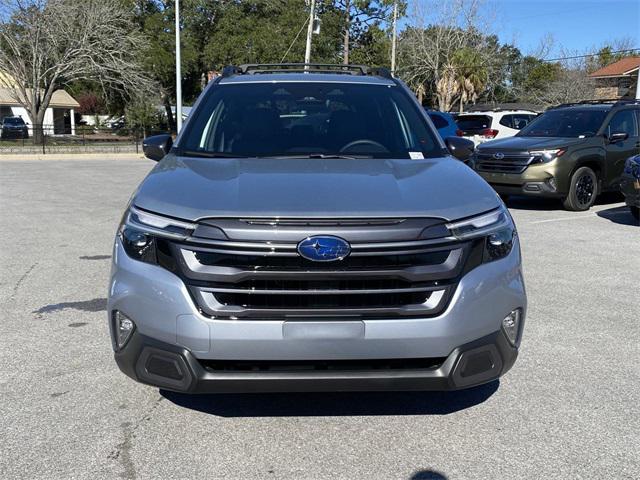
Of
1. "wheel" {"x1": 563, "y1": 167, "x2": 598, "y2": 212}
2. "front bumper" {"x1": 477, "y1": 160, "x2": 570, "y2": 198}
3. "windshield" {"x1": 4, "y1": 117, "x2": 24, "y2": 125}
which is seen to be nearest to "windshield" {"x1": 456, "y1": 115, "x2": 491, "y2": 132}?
"wheel" {"x1": 563, "y1": 167, "x2": 598, "y2": 212}

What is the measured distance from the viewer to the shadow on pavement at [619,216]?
408 inches

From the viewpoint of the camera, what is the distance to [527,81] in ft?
194

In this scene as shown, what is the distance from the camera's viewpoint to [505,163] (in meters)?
11.2

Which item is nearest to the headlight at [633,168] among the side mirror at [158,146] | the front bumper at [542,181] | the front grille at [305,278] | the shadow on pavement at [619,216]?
the shadow on pavement at [619,216]

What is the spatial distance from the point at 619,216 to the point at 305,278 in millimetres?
9660

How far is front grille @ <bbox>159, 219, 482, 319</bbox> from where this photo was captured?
285 cm

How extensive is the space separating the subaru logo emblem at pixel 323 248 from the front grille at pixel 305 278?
3cm

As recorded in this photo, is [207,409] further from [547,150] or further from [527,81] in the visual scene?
[527,81]

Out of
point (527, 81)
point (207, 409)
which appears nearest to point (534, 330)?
point (207, 409)

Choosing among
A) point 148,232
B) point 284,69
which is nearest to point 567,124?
point 284,69

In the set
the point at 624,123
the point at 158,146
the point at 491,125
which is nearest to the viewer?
the point at 158,146

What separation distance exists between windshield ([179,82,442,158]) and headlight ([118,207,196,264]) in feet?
3.38

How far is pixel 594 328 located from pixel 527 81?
58.5 metres

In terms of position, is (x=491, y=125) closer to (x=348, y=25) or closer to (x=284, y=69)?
(x=284, y=69)
